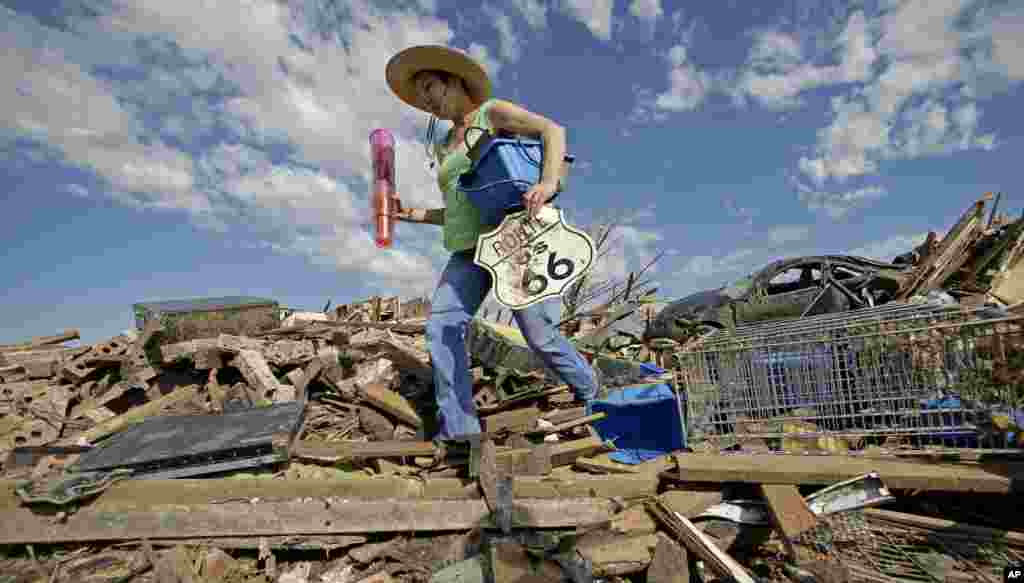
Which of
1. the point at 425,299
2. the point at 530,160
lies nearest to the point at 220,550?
the point at 530,160

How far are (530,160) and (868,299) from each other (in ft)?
21.0

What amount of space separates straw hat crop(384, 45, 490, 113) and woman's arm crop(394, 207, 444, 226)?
0.73m

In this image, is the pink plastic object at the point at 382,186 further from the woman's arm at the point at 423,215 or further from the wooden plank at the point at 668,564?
the wooden plank at the point at 668,564

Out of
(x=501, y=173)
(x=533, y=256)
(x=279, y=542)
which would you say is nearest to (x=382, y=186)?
(x=501, y=173)

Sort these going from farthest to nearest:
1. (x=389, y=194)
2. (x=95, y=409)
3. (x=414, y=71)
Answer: (x=95, y=409), (x=389, y=194), (x=414, y=71)

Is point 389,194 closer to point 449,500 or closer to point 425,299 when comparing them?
point 449,500

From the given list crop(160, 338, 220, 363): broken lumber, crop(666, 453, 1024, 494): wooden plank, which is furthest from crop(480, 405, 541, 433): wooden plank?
crop(160, 338, 220, 363): broken lumber

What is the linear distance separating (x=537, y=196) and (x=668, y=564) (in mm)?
1827

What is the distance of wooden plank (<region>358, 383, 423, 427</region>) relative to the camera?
3.30 m

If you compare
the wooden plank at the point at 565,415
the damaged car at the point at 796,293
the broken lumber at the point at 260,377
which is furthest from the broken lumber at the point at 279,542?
the damaged car at the point at 796,293

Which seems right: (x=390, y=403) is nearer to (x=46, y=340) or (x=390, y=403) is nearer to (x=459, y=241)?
(x=459, y=241)

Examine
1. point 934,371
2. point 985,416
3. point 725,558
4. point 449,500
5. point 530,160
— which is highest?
point 530,160

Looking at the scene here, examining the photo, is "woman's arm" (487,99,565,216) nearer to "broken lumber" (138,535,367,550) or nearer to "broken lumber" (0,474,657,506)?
"broken lumber" (0,474,657,506)

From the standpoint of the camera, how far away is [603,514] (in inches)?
84.2
